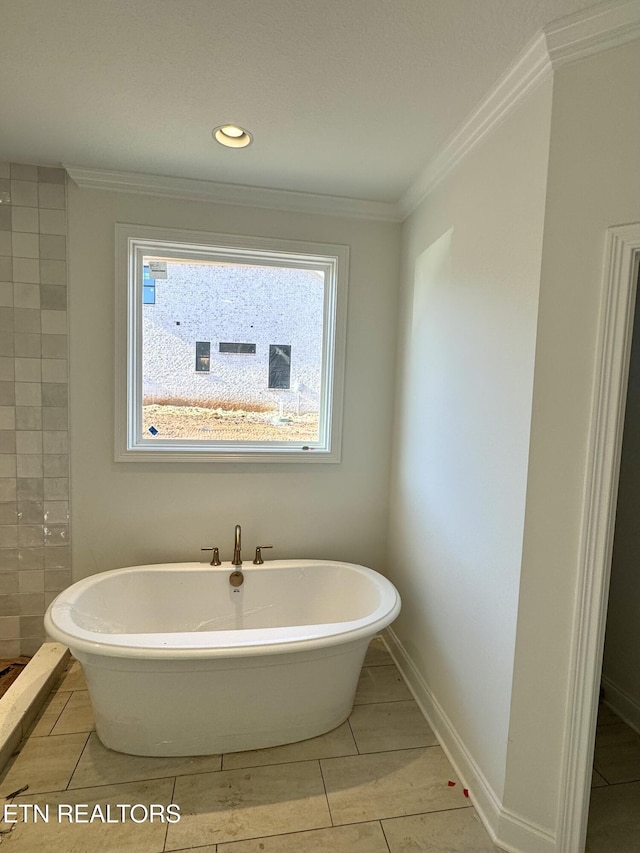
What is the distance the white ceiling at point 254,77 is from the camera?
1.25m

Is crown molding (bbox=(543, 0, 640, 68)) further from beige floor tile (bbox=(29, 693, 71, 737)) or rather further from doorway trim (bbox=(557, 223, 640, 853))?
beige floor tile (bbox=(29, 693, 71, 737))

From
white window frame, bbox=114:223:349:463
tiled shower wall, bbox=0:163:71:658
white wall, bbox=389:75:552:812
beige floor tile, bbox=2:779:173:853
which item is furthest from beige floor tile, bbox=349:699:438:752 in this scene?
tiled shower wall, bbox=0:163:71:658

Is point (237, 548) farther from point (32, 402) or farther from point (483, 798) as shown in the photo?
point (483, 798)

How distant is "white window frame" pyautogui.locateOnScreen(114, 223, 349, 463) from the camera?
92.4 inches

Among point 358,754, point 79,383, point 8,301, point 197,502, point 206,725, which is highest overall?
point 8,301

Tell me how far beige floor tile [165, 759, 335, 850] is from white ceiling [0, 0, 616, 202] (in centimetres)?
256

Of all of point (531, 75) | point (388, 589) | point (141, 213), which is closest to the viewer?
point (531, 75)

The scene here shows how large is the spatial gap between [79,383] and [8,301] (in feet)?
1.69

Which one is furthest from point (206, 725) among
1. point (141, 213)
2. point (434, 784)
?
point (141, 213)

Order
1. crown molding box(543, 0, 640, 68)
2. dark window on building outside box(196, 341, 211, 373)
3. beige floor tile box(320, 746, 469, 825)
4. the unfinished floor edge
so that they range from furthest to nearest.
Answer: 1. dark window on building outside box(196, 341, 211, 373)
2. the unfinished floor edge
3. beige floor tile box(320, 746, 469, 825)
4. crown molding box(543, 0, 640, 68)

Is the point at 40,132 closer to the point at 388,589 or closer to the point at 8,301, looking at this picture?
the point at 8,301

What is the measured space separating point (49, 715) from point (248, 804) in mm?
1042

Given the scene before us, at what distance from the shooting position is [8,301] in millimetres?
2236

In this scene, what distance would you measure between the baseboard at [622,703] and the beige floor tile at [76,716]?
8.03 ft
